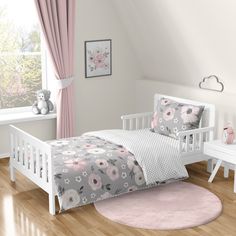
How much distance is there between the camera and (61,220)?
11.3 ft

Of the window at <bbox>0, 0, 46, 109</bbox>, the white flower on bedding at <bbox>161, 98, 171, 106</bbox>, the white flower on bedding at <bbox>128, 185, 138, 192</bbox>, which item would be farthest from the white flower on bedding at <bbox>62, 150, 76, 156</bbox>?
the window at <bbox>0, 0, 46, 109</bbox>

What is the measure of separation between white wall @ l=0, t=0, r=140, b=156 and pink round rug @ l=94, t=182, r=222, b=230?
1.62m

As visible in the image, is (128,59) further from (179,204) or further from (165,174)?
(179,204)

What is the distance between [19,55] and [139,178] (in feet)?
Result: 6.84

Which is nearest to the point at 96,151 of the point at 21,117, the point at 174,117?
the point at 174,117

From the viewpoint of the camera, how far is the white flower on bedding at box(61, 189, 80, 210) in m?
3.49

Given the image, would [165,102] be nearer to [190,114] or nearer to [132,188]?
[190,114]

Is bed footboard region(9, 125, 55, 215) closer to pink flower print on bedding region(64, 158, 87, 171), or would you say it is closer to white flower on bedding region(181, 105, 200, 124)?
pink flower print on bedding region(64, 158, 87, 171)

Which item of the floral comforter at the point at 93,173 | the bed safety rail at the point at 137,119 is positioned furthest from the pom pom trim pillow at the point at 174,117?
the floral comforter at the point at 93,173

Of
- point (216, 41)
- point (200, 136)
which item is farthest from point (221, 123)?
point (216, 41)

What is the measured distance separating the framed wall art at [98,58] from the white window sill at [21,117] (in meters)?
0.67

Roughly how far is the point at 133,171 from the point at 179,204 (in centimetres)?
46

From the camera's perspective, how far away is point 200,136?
171 inches

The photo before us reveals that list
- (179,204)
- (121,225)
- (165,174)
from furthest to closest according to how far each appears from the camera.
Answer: (165,174) < (179,204) < (121,225)
